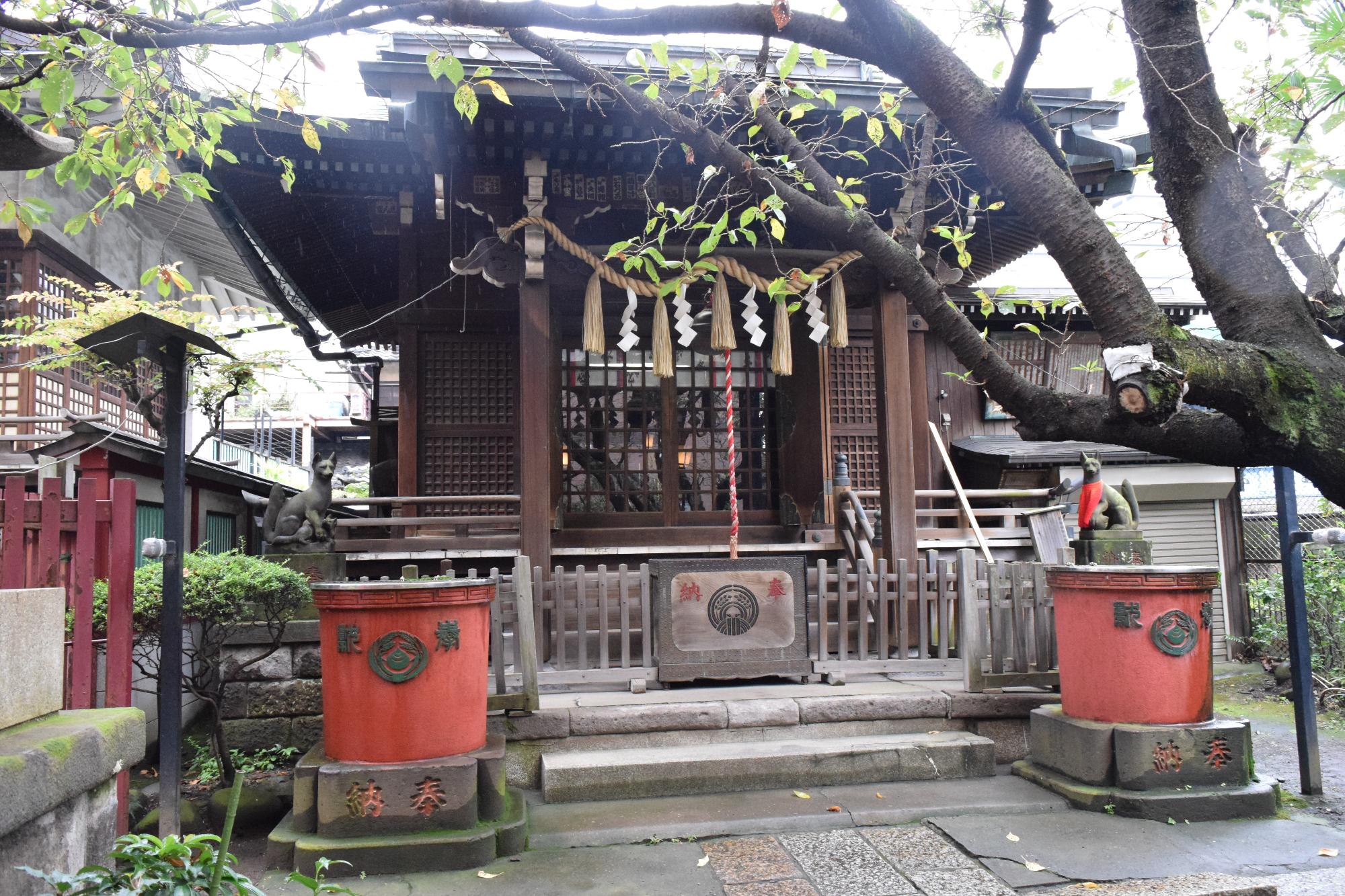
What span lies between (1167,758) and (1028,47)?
436cm

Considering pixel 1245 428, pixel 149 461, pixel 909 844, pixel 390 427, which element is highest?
pixel 390 427

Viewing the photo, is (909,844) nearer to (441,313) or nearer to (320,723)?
(320,723)

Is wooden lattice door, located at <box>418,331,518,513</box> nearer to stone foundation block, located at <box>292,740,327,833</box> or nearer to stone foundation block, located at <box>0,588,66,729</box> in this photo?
stone foundation block, located at <box>292,740,327,833</box>

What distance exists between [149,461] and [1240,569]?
15.8 metres

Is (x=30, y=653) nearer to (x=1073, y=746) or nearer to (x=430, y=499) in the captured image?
(x=1073, y=746)

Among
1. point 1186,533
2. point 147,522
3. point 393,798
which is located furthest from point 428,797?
point 1186,533

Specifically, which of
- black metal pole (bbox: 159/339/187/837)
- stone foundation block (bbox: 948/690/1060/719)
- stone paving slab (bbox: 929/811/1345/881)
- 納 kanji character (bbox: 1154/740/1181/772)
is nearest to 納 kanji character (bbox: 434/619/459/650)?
black metal pole (bbox: 159/339/187/837)

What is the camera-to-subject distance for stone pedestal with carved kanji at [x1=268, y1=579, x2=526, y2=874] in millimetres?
4488

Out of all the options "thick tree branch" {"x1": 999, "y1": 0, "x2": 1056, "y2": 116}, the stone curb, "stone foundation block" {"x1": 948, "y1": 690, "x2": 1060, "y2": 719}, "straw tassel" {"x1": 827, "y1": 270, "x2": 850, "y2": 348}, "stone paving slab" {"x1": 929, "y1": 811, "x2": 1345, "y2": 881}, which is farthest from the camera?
"straw tassel" {"x1": 827, "y1": 270, "x2": 850, "y2": 348}

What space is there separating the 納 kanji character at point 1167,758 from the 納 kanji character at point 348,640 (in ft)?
15.9

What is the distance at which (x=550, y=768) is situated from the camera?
5.46 meters

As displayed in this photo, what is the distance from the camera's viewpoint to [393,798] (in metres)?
4.55

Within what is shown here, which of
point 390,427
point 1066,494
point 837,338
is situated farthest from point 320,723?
point 1066,494

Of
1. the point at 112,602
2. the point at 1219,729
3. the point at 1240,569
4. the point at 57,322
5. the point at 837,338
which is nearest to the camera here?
the point at 112,602
